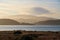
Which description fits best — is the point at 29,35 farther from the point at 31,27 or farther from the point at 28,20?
the point at 28,20

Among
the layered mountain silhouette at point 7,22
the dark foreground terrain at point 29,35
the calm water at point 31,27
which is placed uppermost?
the layered mountain silhouette at point 7,22

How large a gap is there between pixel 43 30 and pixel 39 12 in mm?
329

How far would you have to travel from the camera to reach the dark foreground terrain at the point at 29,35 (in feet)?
6.58

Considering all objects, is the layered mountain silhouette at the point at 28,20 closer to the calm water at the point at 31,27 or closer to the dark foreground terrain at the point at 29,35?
the calm water at the point at 31,27

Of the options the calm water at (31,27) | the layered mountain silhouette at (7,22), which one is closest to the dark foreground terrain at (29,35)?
the calm water at (31,27)

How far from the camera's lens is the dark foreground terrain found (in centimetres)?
201

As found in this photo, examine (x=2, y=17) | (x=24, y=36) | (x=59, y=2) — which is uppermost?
(x=59, y=2)

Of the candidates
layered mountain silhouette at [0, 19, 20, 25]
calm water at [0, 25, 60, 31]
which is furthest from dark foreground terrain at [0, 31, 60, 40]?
layered mountain silhouette at [0, 19, 20, 25]

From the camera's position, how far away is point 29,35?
2.04 meters

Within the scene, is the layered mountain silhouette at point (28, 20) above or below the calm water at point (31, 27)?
above

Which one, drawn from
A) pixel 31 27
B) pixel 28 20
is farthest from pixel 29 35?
pixel 28 20

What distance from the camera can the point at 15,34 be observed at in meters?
2.01

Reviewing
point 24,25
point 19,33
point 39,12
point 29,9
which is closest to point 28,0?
point 29,9

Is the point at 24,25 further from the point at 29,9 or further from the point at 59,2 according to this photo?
the point at 59,2
